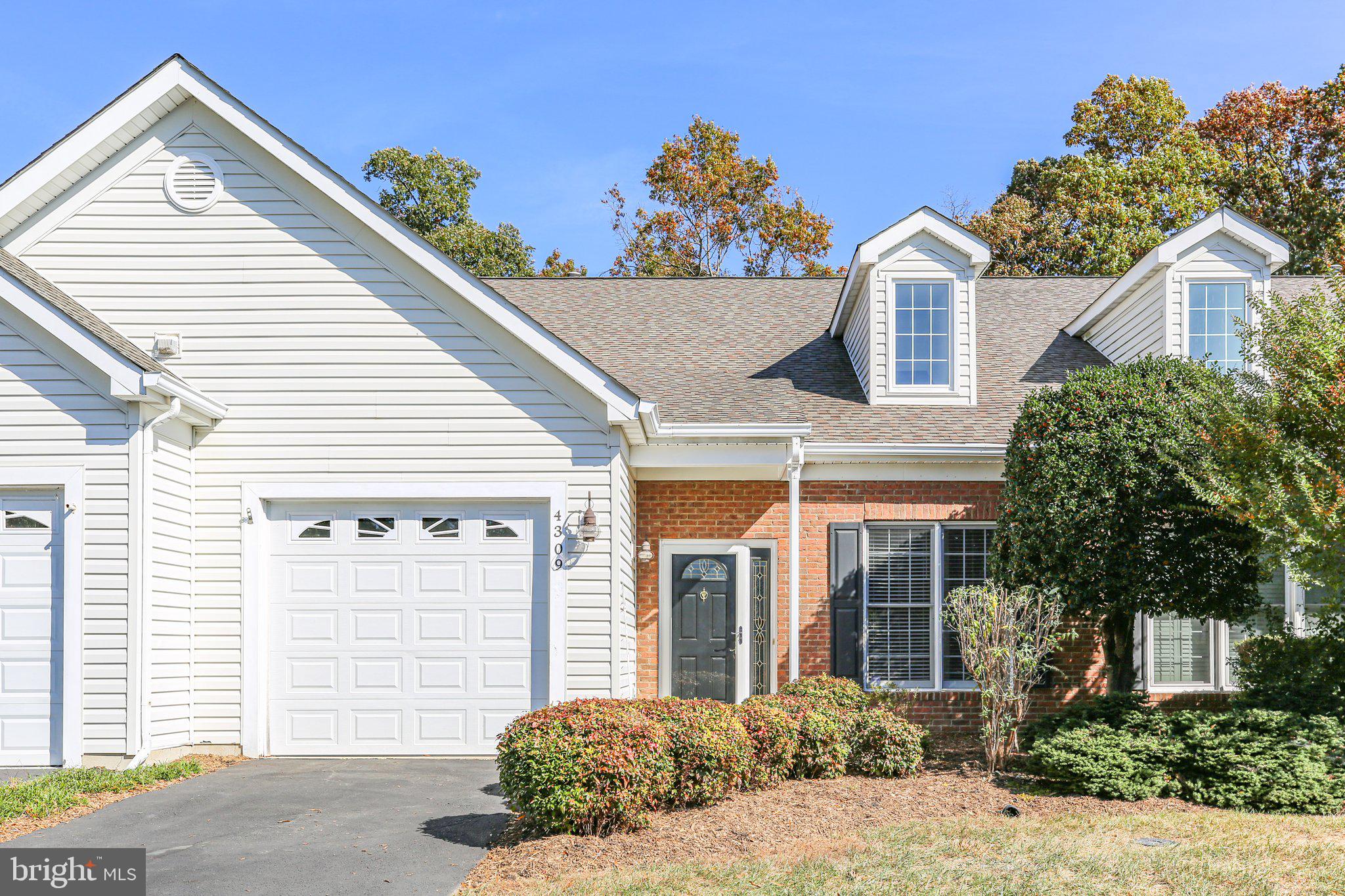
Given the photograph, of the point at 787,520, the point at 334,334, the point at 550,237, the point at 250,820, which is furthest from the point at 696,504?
the point at 550,237

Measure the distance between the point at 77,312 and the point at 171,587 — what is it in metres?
2.54

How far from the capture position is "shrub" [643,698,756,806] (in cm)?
772

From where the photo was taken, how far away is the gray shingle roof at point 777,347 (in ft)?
39.9

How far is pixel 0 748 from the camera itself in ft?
30.3

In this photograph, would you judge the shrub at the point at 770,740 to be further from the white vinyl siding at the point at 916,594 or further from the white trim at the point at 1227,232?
the white trim at the point at 1227,232

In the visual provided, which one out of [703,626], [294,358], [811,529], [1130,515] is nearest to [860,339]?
[811,529]

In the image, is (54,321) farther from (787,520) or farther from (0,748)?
(787,520)

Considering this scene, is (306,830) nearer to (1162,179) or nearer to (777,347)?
(777,347)

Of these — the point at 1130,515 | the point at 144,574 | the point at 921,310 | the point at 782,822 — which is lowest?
the point at 782,822

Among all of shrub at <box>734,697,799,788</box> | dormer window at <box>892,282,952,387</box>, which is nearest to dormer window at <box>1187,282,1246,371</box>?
dormer window at <box>892,282,952,387</box>

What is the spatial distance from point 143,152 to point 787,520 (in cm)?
752

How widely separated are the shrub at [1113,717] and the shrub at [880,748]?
103 cm

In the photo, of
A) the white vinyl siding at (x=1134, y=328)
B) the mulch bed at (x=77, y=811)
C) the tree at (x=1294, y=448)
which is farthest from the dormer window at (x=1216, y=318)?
the mulch bed at (x=77, y=811)

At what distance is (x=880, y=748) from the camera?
30.6 ft
